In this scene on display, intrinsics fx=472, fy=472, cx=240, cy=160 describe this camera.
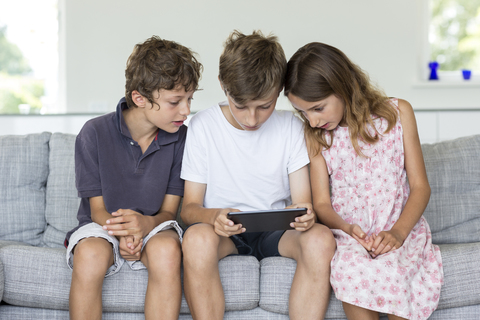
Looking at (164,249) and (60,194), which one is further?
(60,194)

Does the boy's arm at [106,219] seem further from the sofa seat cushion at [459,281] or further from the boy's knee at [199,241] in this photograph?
the sofa seat cushion at [459,281]

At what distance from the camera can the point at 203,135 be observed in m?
1.73

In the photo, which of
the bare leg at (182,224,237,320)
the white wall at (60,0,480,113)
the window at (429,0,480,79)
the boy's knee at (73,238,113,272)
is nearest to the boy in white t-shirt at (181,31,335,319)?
the bare leg at (182,224,237,320)

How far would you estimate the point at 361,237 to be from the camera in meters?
1.47

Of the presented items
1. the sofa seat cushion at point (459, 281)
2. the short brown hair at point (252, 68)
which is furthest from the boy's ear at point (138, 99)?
the sofa seat cushion at point (459, 281)

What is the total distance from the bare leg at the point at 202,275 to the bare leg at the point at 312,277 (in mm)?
230

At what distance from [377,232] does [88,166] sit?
1.04 metres

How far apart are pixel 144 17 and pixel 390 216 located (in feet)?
8.56

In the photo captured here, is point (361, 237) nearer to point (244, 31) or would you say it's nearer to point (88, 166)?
point (88, 166)

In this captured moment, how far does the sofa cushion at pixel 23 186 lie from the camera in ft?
6.55

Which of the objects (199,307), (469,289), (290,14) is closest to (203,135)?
(199,307)

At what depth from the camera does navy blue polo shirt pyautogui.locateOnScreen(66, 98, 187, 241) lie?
1.67 meters

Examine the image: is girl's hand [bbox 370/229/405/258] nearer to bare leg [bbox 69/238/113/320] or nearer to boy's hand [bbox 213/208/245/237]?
boy's hand [bbox 213/208/245/237]

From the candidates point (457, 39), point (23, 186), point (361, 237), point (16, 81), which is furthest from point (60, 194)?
point (457, 39)
